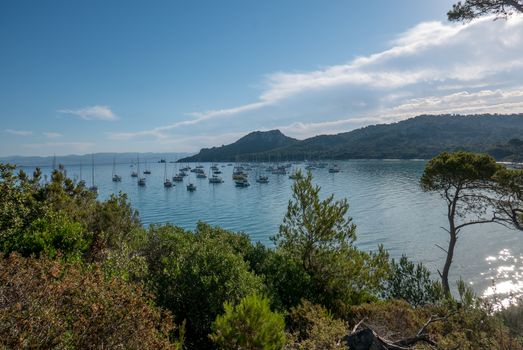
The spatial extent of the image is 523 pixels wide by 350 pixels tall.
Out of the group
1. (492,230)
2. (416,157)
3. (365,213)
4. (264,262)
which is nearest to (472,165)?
(264,262)

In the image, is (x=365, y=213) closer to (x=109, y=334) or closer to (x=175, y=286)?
(x=175, y=286)

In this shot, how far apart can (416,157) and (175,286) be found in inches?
6910

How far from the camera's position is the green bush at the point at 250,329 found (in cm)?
552

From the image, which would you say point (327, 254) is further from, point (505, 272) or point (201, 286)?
point (505, 272)

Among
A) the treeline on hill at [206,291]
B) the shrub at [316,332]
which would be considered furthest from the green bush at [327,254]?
the shrub at [316,332]

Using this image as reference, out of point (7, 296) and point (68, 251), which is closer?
point (7, 296)

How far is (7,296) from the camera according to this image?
4551 mm

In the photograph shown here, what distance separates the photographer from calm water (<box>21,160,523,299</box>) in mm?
35719

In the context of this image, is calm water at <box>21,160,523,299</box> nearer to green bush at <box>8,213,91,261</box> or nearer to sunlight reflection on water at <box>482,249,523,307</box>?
sunlight reflection on water at <box>482,249,523,307</box>

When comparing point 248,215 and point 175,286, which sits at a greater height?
point 175,286

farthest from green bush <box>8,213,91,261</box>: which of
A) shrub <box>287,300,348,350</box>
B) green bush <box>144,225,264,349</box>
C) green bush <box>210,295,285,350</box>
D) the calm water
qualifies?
the calm water

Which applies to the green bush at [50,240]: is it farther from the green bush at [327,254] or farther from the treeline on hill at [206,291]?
the green bush at [327,254]

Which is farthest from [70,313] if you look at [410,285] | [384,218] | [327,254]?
[384,218]

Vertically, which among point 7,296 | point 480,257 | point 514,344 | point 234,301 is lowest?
point 480,257
